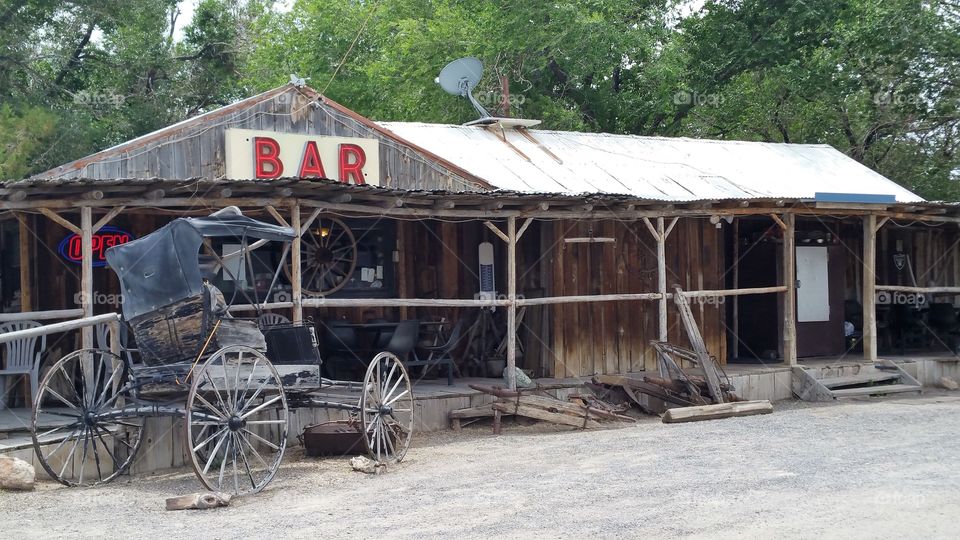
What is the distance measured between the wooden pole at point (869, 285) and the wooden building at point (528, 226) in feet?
0.11

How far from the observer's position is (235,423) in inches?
356

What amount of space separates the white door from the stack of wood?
20.1ft

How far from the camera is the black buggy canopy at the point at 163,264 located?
932 cm

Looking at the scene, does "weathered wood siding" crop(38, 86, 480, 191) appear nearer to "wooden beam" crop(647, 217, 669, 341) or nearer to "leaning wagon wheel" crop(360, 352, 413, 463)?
"wooden beam" crop(647, 217, 669, 341)

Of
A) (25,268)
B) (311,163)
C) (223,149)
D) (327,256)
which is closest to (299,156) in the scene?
(311,163)

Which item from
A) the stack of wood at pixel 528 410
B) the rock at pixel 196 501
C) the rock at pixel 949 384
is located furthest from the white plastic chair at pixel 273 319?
the rock at pixel 949 384

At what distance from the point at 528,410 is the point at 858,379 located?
6.09m

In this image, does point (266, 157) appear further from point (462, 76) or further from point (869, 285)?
point (869, 285)

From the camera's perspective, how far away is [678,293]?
48.9 ft

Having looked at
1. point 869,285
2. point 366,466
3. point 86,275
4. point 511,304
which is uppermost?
point 86,275

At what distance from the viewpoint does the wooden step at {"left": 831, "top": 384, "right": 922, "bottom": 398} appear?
15874mm

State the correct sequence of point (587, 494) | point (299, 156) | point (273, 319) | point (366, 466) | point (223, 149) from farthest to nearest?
point (299, 156)
point (223, 149)
point (273, 319)
point (366, 466)
point (587, 494)

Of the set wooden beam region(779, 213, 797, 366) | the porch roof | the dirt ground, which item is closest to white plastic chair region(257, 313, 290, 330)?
the porch roof

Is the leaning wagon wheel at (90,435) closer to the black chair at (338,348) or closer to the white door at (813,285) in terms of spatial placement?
the black chair at (338,348)
